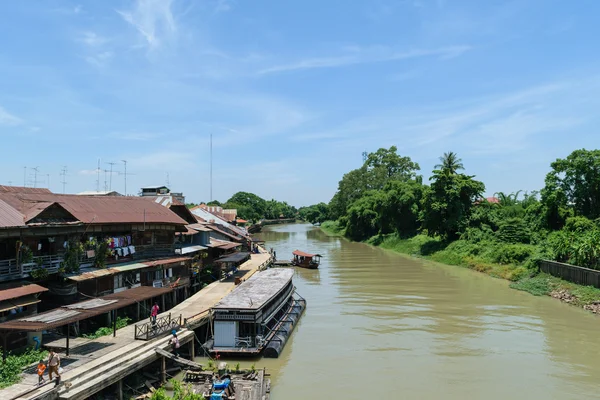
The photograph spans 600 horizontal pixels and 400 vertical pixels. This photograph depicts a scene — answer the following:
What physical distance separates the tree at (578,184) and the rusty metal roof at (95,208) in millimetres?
41710

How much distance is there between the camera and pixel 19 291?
1978cm

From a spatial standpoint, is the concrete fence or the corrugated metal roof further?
the concrete fence

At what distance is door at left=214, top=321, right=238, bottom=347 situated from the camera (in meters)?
23.4

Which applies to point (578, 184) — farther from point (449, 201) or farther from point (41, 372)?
point (41, 372)

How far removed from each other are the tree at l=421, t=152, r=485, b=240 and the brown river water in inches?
808

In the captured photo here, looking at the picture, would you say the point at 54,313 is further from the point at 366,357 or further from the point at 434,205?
the point at 434,205

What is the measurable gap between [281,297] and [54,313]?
Result: 14.9 meters

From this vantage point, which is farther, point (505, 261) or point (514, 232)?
point (514, 232)

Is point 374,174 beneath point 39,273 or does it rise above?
above

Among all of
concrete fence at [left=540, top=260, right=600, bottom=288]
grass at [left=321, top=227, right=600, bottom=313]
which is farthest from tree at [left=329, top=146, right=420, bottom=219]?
concrete fence at [left=540, top=260, right=600, bottom=288]

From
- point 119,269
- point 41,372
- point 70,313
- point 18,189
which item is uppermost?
point 18,189

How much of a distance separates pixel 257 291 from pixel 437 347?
37.2 ft

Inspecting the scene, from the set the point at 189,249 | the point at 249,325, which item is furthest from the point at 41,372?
the point at 189,249

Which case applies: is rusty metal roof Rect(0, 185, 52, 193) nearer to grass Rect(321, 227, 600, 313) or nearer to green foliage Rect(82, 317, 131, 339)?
green foliage Rect(82, 317, 131, 339)
